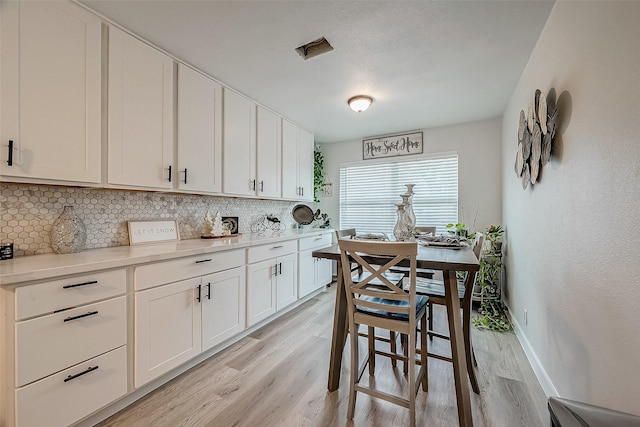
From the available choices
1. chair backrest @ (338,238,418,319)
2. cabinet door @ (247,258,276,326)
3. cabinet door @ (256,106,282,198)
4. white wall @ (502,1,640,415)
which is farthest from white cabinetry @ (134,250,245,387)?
white wall @ (502,1,640,415)

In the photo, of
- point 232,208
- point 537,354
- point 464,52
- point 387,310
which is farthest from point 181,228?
point 537,354

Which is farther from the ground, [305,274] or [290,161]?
[290,161]

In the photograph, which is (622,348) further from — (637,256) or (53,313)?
(53,313)

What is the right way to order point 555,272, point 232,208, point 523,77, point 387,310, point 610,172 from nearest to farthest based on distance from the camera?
point 610,172, point 387,310, point 555,272, point 523,77, point 232,208

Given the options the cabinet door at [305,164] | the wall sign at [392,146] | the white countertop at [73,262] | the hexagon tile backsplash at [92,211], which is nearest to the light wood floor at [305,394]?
the white countertop at [73,262]

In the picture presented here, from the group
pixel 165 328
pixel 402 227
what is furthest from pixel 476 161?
pixel 165 328

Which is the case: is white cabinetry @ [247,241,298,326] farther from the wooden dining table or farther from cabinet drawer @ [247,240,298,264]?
the wooden dining table

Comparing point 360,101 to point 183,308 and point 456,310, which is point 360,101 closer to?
point 456,310

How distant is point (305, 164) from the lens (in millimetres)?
4031

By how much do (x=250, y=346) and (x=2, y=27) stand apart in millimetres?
2587

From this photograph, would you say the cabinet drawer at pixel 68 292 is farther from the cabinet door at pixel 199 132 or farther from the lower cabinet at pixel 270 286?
the lower cabinet at pixel 270 286

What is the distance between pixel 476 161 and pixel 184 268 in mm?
3775

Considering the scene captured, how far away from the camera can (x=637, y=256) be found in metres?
0.91

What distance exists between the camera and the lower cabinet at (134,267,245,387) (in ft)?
5.52
